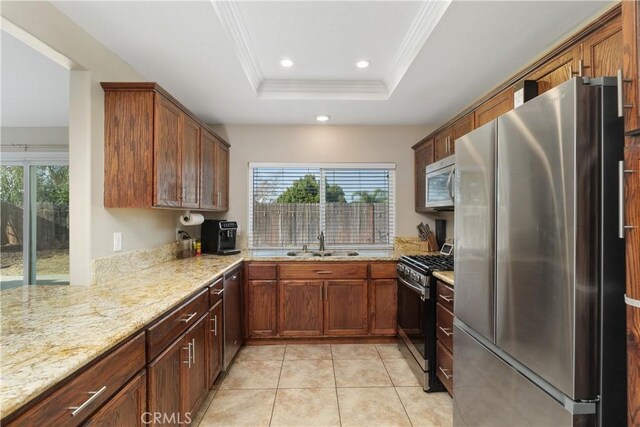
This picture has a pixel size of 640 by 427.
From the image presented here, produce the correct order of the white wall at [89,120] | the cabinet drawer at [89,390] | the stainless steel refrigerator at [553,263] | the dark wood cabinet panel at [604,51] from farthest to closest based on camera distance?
the white wall at [89,120] < the dark wood cabinet panel at [604,51] < the stainless steel refrigerator at [553,263] < the cabinet drawer at [89,390]

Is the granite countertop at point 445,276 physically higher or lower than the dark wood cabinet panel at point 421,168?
lower

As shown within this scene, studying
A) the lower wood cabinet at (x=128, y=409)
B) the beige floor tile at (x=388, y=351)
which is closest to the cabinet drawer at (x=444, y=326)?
the beige floor tile at (x=388, y=351)

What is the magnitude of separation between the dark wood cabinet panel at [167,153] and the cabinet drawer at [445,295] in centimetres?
211

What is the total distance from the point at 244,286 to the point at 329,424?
1511mm

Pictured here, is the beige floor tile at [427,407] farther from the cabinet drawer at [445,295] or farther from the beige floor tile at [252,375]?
the beige floor tile at [252,375]

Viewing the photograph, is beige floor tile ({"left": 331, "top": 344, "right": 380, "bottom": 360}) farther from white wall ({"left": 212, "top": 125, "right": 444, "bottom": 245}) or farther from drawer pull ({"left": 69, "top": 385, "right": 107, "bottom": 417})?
drawer pull ({"left": 69, "top": 385, "right": 107, "bottom": 417})

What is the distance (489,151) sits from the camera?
4.59ft

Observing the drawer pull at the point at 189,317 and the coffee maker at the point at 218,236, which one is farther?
the coffee maker at the point at 218,236

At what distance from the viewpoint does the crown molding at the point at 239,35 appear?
1687mm

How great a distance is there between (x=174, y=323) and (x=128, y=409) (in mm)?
421

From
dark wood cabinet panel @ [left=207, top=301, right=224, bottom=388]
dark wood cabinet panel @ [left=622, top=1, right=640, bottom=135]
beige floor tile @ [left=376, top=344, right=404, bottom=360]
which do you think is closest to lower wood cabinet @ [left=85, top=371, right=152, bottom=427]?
dark wood cabinet panel @ [left=207, top=301, right=224, bottom=388]

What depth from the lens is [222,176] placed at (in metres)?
3.43

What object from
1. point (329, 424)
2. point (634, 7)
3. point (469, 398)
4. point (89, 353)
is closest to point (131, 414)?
point (89, 353)

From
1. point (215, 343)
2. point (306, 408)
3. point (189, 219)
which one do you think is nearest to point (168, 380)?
point (215, 343)
